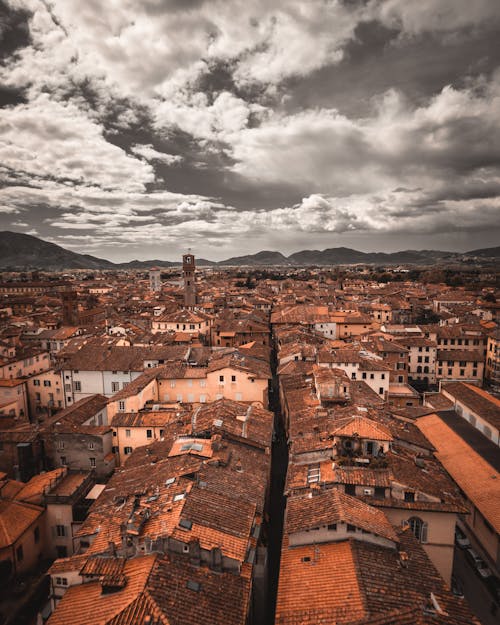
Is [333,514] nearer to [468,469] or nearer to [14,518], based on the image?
[468,469]

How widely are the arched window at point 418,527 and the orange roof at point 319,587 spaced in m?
6.35

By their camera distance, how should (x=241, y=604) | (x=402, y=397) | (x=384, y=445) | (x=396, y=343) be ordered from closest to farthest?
(x=241, y=604), (x=384, y=445), (x=402, y=397), (x=396, y=343)

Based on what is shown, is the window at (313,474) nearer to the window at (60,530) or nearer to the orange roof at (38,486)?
the window at (60,530)

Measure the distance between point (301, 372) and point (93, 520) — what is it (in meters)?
31.3

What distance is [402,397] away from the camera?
171 ft

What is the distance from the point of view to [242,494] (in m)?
22.5

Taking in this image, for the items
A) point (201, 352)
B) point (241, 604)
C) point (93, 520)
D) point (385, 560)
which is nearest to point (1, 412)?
point (201, 352)

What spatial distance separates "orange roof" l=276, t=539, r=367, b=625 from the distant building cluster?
0.22 ft

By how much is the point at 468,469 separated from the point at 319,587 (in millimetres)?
21432

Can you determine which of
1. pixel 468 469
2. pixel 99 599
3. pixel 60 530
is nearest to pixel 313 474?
pixel 99 599

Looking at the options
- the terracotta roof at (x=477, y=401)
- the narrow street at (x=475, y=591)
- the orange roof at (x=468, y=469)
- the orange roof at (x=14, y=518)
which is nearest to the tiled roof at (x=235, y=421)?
the orange roof at (x=14, y=518)

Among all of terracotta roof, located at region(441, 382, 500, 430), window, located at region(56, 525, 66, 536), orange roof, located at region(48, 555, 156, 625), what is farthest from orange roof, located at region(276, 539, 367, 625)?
terracotta roof, located at region(441, 382, 500, 430)

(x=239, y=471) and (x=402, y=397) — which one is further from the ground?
(x=239, y=471)

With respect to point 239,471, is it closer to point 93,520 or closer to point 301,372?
point 93,520
